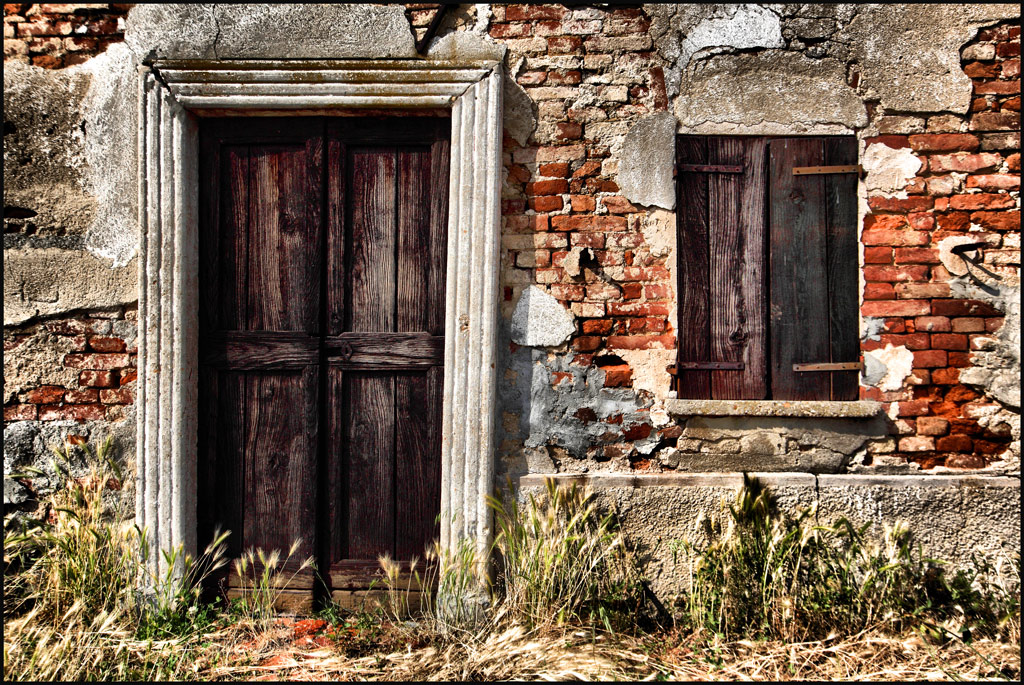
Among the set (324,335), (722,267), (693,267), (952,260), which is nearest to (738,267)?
(722,267)

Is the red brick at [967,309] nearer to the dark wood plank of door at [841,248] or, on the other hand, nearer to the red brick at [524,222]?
the dark wood plank of door at [841,248]

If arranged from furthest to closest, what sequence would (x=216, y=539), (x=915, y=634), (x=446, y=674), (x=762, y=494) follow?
(x=216, y=539), (x=762, y=494), (x=915, y=634), (x=446, y=674)

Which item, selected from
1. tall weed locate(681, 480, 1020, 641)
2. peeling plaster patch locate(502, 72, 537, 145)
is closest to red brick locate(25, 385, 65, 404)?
peeling plaster patch locate(502, 72, 537, 145)

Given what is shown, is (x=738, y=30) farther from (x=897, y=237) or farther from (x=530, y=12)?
(x=897, y=237)

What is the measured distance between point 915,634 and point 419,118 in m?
3.11

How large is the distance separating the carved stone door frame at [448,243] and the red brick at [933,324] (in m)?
1.92

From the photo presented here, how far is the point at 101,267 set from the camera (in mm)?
2988

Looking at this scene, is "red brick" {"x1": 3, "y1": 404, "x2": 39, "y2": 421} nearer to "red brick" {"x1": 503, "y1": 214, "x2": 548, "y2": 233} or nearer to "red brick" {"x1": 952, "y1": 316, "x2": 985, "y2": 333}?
"red brick" {"x1": 503, "y1": 214, "x2": 548, "y2": 233}

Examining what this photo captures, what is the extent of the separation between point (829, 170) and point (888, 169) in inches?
9.9

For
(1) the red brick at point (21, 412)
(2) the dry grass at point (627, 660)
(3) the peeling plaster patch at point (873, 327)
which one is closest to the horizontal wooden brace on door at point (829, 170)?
(3) the peeling plaster patch at point (873, 327)

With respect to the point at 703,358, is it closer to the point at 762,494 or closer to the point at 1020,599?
the point at 762,494

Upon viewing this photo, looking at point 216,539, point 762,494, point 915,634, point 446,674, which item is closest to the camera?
point 446,674

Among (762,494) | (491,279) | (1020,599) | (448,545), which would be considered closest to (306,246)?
(491,279)

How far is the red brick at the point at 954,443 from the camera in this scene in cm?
291
